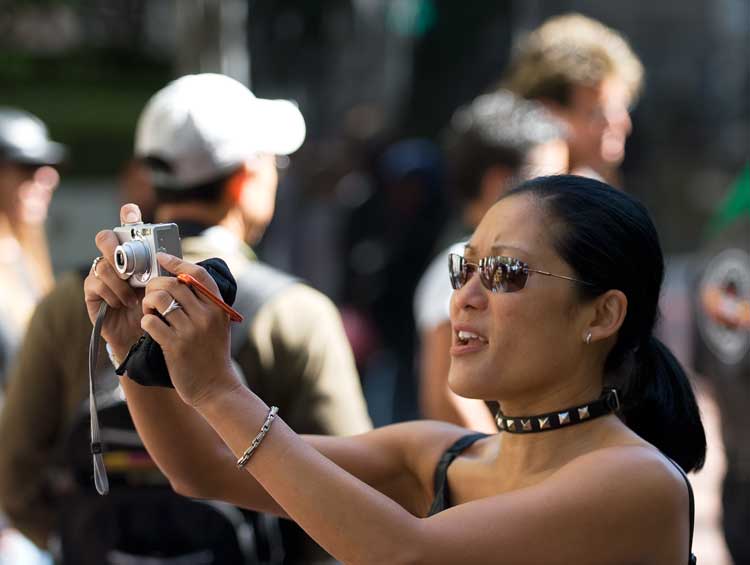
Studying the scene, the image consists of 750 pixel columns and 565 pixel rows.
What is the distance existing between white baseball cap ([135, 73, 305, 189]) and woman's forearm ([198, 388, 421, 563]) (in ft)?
4.22

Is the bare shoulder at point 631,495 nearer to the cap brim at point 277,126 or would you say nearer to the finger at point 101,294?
the finger at point 101,294

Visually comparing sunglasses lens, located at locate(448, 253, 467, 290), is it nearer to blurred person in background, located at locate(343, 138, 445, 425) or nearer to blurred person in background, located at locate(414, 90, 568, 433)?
blurred person in background, located at locate(414, 90, 568, 433)

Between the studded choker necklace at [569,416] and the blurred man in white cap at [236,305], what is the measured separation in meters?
0.90

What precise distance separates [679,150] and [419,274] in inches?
466

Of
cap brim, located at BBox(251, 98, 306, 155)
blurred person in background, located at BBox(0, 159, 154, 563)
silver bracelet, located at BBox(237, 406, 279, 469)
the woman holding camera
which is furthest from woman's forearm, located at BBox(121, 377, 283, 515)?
cap brim, located at BBox(251, 98, 306, 155)

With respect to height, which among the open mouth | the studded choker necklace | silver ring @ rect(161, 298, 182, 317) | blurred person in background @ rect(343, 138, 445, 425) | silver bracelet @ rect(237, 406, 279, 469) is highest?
silver ring @ rect(161, 298, 182, 317)

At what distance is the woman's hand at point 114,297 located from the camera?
6.35 feet

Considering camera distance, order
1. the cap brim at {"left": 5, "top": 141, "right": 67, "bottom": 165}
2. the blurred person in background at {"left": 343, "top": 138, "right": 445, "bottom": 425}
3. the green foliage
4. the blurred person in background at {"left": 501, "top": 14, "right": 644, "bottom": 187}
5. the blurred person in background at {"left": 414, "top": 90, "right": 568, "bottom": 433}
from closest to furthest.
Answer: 1. the blurred person in background at {"left": 414, "top": 90, "right": 568, "bottom": 433}
2. the blurred person in background at {"left": 501, "top": 14, "right": 644, "bottom": 187}
3. the cap brim at {"left": 5, "top": 141, "right": 67, "bottom": 165}
4. the blurred person in background at {"left": 343, "top": 138, "right": 445, "bottom": 425}
5. the green foliage

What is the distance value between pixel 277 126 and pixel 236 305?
54 centimetres

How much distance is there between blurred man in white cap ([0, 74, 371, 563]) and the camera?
2.87 meters

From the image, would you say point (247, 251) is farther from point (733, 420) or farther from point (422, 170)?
point (422, 170)

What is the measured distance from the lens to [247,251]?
305 cm

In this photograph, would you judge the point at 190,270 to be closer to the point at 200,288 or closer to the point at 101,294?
the point at 200,288

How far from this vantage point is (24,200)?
4.84 meters
